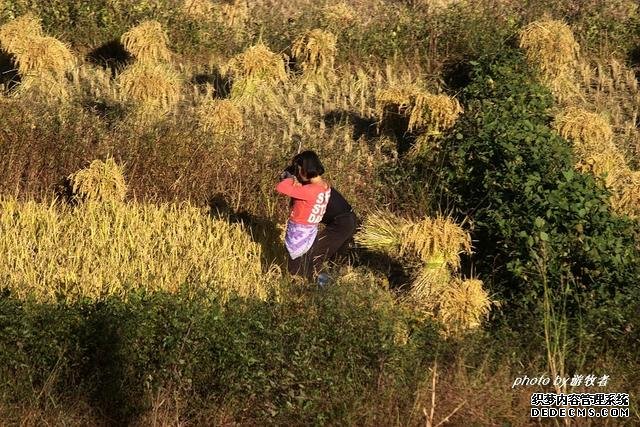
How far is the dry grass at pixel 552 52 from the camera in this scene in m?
14.3

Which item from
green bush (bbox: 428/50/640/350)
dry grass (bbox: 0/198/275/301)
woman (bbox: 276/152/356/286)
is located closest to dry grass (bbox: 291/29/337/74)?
green bush (bbox: 428/50/640/350)

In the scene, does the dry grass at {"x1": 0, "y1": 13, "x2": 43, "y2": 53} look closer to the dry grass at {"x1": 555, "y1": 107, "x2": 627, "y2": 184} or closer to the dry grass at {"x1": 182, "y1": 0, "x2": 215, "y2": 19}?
the dry grass at {"x1": 182, "y1": 0, "x2": 215, "y2": 19}

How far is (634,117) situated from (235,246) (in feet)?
18.7

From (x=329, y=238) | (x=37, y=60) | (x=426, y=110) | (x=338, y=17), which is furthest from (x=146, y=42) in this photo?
(x=329, y=238)

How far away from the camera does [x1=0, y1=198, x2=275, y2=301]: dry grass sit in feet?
31.9

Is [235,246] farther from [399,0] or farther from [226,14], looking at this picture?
[399,0]

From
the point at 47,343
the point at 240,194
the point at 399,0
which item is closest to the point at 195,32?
the point at 399,0

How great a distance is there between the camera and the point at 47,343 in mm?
8117

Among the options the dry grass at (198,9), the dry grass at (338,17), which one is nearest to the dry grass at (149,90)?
the dry grass at (198,9)

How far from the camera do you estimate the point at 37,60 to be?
46.4 feet

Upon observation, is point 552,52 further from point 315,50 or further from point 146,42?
point 146,42

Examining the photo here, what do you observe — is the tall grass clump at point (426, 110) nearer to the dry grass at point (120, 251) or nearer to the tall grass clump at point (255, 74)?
the tall grass clump at point (255, 74)

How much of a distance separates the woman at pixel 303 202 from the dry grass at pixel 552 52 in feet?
18.0

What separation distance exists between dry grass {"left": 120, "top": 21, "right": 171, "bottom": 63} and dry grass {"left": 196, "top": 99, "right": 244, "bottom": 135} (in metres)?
1.73
